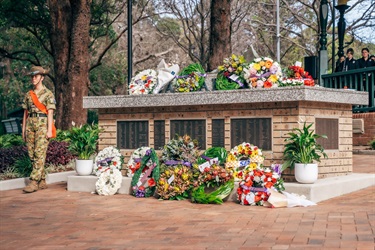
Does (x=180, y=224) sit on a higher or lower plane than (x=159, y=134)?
lower

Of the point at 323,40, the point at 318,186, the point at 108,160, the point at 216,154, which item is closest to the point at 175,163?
the point at 216,154

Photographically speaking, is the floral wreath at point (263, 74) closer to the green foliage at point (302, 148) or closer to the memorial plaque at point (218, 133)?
the memorial plaque at point (218, 133)

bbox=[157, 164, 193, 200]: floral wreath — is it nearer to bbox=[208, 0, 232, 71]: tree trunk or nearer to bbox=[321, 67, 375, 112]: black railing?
bbox=[208, 0, 232, 71]: tree trunk

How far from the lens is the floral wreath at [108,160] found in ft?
39.9

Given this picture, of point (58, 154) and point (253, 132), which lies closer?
point (253, 132)

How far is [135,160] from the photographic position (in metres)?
12.0

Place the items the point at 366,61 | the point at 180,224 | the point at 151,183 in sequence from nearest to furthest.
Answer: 1. the point at 180,224
2. the point at 151,183
3. the point at 366,61

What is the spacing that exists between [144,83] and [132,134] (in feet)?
3.37

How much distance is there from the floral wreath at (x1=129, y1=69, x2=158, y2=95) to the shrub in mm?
3390

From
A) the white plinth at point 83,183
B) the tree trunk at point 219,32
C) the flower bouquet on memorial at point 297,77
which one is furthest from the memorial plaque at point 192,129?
the tree trunk at point 219,32

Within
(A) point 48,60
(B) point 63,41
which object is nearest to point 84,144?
(B) point 63,41

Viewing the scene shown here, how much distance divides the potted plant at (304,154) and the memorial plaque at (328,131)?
0.71 metres

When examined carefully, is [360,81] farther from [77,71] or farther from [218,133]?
[218,133]

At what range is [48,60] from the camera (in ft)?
126
